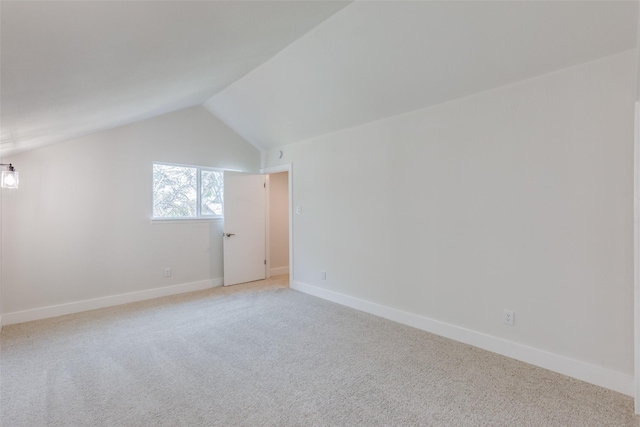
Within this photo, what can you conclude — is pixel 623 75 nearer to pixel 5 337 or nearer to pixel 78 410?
pixel 78 410

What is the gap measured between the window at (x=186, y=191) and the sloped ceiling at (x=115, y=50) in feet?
5.07

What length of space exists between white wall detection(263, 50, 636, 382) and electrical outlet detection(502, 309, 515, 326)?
0.03 metres

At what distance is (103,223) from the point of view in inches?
153

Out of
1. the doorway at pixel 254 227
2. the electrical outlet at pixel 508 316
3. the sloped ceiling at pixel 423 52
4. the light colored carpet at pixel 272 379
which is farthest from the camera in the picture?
the doorway at pixel 254 227

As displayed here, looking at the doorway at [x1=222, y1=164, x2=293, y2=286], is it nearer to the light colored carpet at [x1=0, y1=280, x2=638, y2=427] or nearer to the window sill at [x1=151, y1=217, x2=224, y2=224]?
the window sill at [x1=151, y1=217, x2=224, y2=224]

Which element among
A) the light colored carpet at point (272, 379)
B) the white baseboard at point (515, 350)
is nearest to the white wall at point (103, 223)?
the light colored carpet at point (272, 379)

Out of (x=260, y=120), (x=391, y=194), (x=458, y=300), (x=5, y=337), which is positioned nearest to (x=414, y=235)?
(x=391, y=194)

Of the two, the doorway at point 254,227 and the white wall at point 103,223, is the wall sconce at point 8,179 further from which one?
the doorway at point 254,227

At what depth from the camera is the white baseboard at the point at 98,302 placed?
3389 mm

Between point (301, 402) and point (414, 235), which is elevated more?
point (414, 235)

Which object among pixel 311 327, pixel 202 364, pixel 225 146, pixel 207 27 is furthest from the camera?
pixel 225 146

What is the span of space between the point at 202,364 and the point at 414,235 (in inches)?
92.2

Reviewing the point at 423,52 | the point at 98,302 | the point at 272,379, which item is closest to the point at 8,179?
the point at 98,302

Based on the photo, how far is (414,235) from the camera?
10.4 feet
